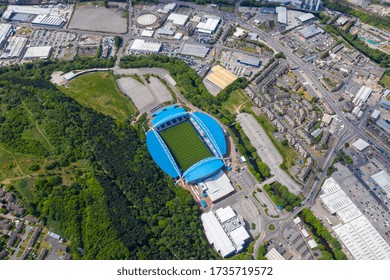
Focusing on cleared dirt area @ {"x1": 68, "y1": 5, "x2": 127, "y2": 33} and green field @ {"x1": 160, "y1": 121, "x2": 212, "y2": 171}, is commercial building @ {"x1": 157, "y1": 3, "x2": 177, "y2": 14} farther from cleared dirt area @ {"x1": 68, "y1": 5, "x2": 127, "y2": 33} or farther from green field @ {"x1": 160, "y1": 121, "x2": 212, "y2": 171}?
green field @ {"x1": 160, "y1": 121, "x2": 212, "y2": 171}

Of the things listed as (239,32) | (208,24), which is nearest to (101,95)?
(208,24)

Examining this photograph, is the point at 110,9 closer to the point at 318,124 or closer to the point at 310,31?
the point at 310,31

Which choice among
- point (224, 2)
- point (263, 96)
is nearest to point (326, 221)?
point (263, 96)

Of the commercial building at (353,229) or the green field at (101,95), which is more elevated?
the green field at (101,95)

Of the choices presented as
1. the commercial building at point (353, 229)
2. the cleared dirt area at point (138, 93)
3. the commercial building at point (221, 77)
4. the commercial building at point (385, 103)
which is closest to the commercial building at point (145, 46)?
the cleared dirt area at point (138, 93)

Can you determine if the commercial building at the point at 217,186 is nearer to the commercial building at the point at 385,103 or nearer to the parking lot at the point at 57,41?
the commercial building at the point at 385,103

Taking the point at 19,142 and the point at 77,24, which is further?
the point at 77,24
